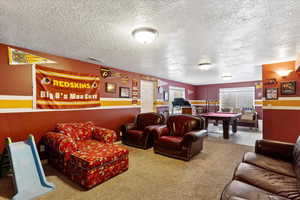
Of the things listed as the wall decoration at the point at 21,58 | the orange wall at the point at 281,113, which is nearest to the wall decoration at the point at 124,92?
the wall decoration at the point at 21,58

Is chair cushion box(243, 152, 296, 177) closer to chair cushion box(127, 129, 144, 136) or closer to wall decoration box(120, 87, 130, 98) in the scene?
chair cushion box(127, 129, 144, 136)

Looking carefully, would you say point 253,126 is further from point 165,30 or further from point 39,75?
point 39,75

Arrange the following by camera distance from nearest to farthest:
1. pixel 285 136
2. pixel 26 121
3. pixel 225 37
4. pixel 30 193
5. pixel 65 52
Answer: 1. pixel 30 193
2. pixel 225 37
3. pixel 26 121
4. pixel 65 52
5. pixel 285 136

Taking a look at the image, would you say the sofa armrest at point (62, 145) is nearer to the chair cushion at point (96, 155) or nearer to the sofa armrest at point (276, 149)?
the chair cushion at point (96, 155)

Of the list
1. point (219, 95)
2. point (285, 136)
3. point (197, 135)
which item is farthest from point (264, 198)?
point (219, 95)

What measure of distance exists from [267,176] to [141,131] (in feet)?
9.41

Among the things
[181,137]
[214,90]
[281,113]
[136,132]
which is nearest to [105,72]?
[136,132]

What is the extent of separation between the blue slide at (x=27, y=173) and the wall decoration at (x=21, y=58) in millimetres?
1492

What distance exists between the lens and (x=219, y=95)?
25.8ft

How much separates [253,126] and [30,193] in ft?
24.5

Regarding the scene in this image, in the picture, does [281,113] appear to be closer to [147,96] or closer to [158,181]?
[158,181]

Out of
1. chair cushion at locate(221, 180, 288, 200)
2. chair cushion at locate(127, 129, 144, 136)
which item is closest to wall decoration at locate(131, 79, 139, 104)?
chair cushion at locate(127, 129, 144, 136)

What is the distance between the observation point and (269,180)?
150cm

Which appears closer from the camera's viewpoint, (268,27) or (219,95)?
(268,27)
